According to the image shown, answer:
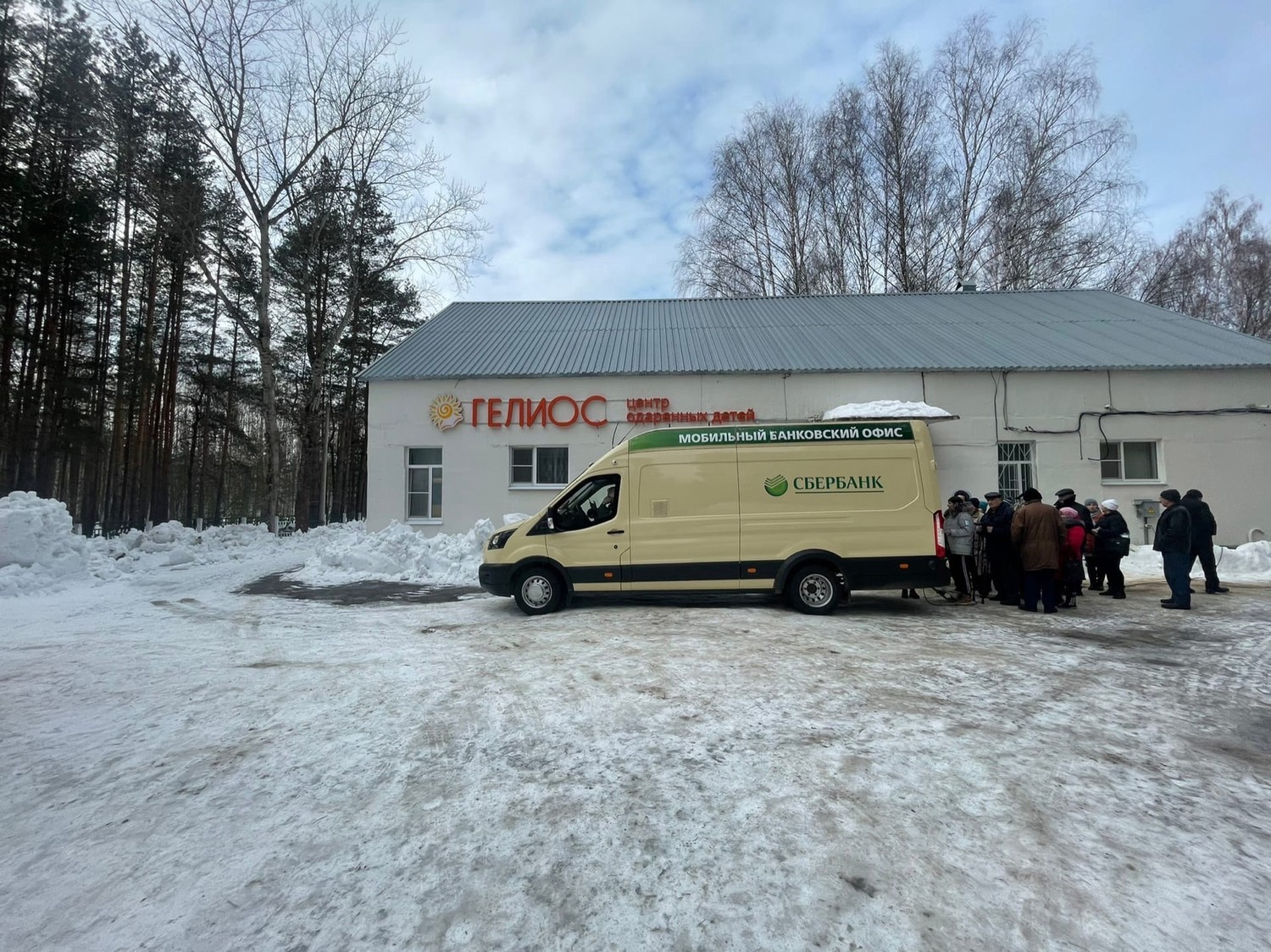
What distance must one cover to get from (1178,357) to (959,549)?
1267cm

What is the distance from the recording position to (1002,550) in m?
9.34

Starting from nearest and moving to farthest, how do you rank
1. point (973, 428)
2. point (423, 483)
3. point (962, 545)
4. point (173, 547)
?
point (962, 545) < point (173, 547) < point (973, 428) < point (423, 483)

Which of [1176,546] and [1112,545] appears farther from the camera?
[1112,545]

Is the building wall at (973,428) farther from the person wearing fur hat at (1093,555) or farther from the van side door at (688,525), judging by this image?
the van side door at (688,525)

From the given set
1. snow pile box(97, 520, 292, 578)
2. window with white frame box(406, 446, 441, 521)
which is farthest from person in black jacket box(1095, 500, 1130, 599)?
snow pile box(97, 520, 292, 578)

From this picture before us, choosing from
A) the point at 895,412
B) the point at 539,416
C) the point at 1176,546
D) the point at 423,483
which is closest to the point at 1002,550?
→ the point at 1176,546

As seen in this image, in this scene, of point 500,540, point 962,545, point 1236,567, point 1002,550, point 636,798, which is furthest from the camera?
point 1236,567

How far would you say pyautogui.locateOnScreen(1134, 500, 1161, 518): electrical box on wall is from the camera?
15.5 metres

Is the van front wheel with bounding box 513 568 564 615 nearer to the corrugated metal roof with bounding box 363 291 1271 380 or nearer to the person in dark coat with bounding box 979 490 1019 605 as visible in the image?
the person in dark coat with bounding box 979 490 1019 605

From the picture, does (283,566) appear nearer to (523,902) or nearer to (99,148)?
(523,902)

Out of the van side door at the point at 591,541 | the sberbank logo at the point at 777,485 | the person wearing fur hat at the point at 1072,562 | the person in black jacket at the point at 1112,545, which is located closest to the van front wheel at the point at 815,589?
the sberbank logo at the point at 777,485

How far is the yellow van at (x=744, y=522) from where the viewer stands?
8297mm

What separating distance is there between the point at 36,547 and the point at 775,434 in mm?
11983

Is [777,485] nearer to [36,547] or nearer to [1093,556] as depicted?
[1093,556]
